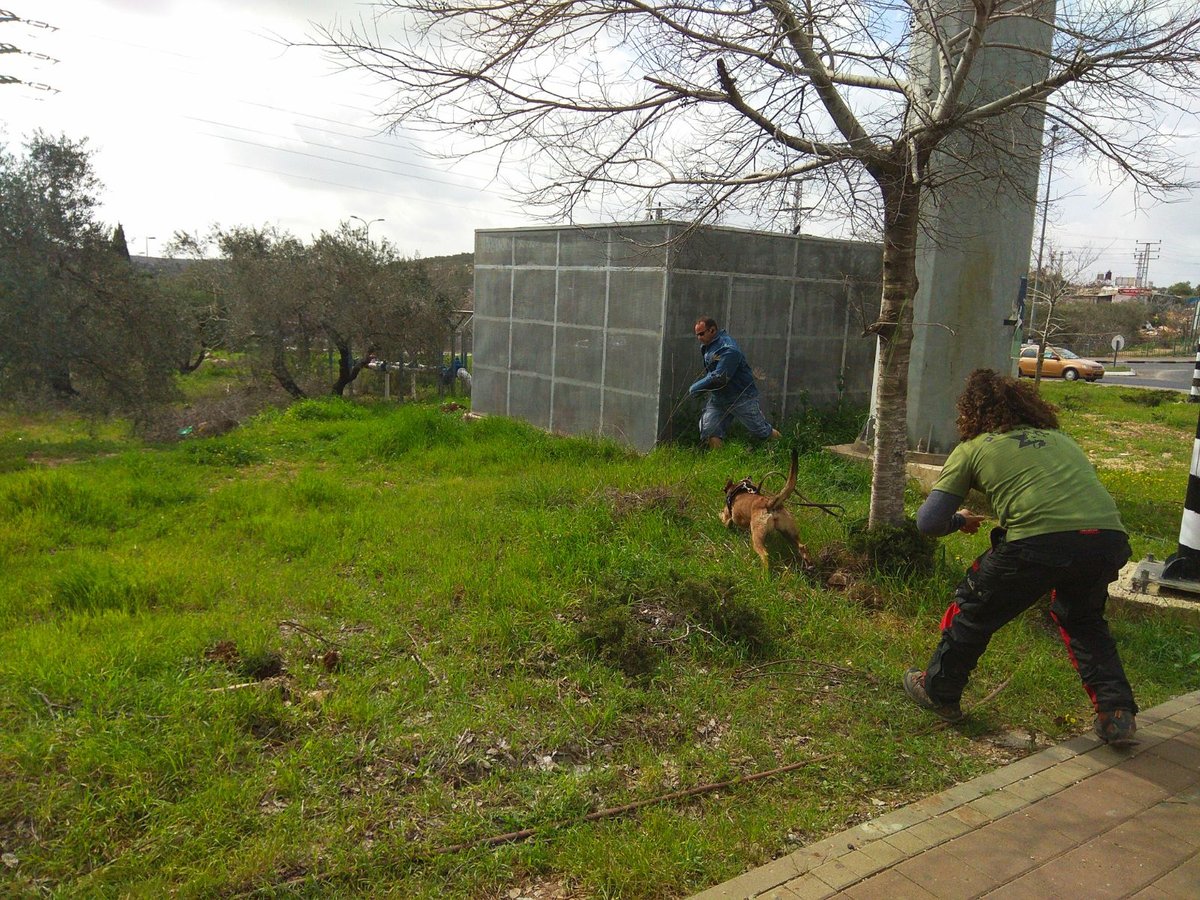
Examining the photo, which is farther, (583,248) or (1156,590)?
(583,248)

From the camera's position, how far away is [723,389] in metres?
9.96

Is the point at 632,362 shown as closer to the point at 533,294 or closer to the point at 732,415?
the point at 732,415

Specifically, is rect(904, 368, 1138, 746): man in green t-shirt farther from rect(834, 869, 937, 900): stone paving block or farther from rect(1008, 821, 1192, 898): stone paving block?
rect(834, 869, 937, 900): stone paving block

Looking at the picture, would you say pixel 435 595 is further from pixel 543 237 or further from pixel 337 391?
pixel 337 391

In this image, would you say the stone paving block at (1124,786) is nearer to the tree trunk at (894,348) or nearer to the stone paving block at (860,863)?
the stone paving block at (860,863)

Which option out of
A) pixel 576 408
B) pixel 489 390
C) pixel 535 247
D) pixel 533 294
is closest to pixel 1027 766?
pixel 576 408

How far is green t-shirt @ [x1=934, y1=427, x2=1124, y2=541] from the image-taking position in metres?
3.70

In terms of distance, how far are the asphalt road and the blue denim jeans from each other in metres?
27.0

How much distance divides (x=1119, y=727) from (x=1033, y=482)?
1142 millimetres

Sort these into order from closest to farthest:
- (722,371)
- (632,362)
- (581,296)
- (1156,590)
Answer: (1156,590)
(722,371)
(632,362)
(581,296)

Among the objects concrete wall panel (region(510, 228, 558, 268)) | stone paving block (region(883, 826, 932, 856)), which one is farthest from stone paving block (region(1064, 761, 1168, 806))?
concrete wall panel (region(510, 228, 558, 268))

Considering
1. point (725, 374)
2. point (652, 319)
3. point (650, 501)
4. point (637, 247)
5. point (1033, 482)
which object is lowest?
point (650, 501)

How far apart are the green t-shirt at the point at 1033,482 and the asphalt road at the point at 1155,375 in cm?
3175

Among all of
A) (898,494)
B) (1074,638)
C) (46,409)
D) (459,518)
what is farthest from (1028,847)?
(46,409)
